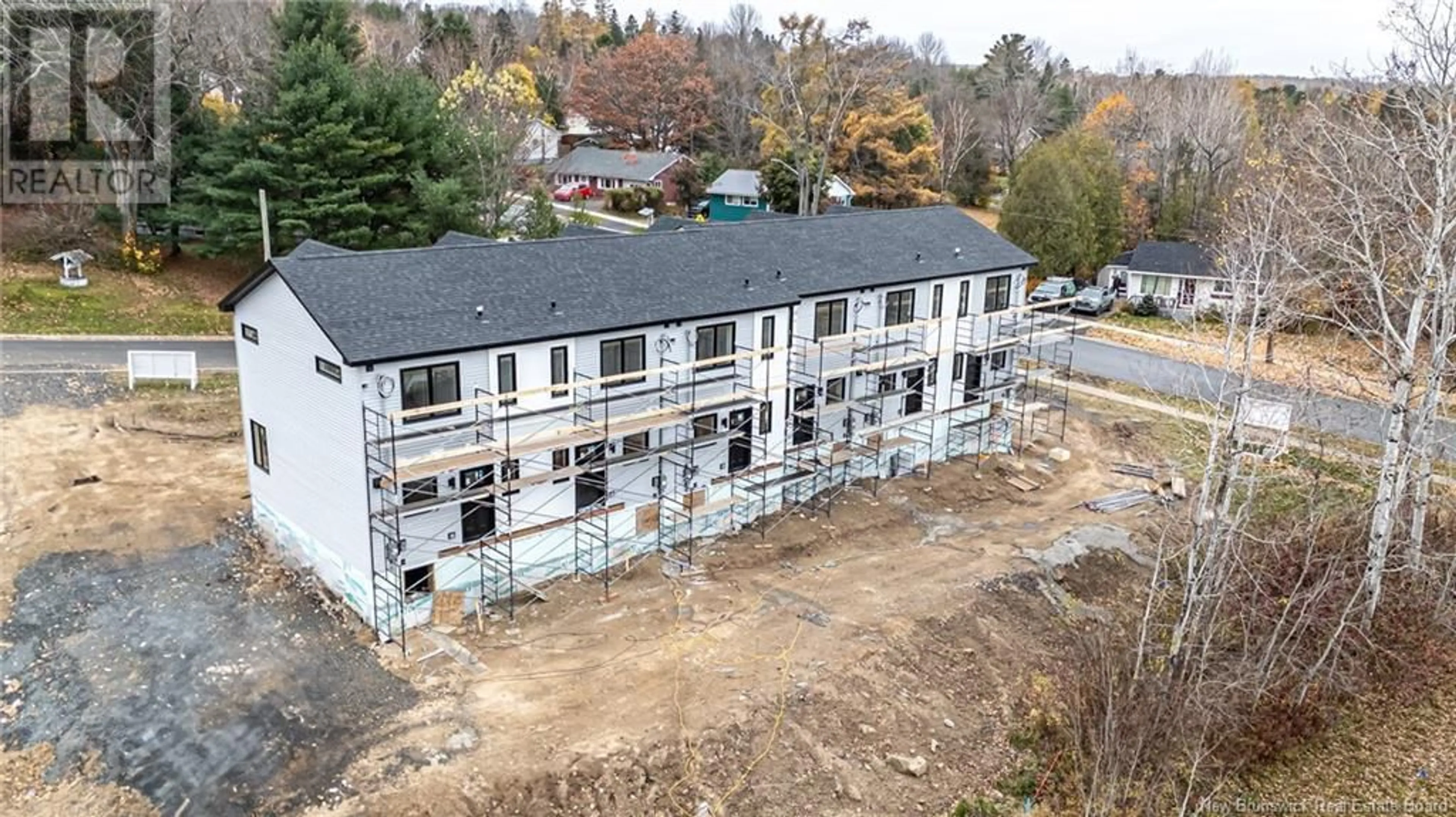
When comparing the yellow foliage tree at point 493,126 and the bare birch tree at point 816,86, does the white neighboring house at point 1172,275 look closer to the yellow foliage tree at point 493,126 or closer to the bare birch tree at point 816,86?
the bare birch tree at point 816,86

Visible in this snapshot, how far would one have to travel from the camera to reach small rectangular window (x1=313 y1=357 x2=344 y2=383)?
22938mm

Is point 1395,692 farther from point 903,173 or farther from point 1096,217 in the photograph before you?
point 903,173

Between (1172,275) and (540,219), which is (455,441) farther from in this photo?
(1172,275)

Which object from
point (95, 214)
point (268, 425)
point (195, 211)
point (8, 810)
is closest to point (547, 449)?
point (268, 425)

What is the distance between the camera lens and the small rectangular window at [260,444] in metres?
27.2

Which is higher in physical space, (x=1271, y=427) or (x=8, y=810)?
(x=1271, y=427)

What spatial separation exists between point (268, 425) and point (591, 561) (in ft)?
29.6

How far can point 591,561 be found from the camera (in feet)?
90.4

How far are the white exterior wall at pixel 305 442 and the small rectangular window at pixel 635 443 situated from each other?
23.0ft

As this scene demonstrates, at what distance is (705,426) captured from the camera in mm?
29328

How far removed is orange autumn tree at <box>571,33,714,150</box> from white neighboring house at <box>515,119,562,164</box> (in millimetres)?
4549

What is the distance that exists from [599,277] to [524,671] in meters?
10.7

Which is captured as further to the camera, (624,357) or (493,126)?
(493,126)

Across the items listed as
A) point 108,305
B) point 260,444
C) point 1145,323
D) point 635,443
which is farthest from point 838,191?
point 260,444
